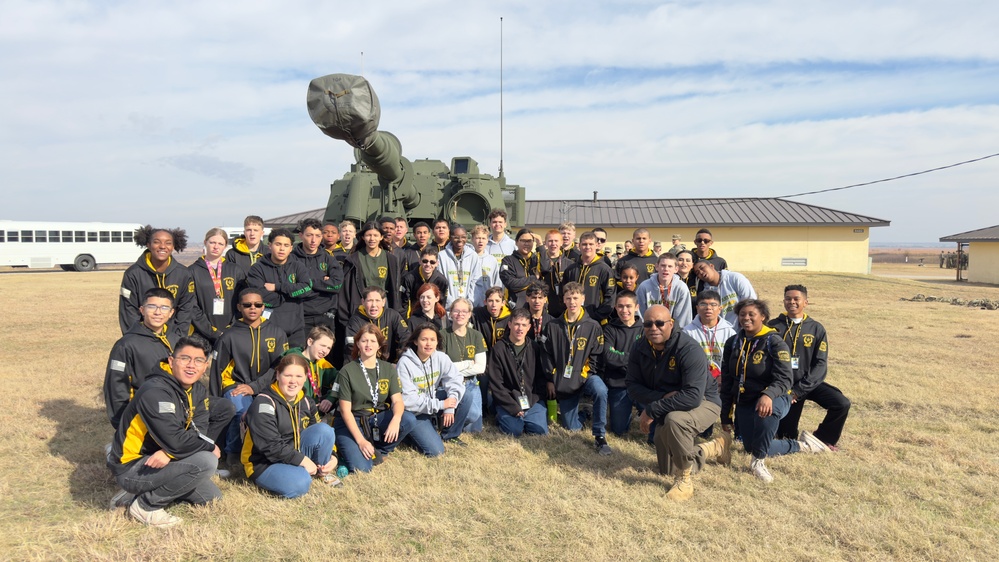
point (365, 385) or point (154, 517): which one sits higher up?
point (365, 385)

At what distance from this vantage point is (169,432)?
404 cm

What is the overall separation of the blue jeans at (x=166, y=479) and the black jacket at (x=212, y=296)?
2.03m

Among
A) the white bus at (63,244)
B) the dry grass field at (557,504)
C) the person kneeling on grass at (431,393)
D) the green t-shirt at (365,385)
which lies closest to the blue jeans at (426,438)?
the person kneeling on grass at (431,393)

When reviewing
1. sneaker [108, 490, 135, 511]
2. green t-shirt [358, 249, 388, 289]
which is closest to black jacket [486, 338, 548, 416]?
green t-shirt [358, 249, 388, 289]

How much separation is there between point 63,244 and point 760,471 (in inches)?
1371

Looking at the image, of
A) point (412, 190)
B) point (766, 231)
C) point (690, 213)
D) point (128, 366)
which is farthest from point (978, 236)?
point (128, 366)

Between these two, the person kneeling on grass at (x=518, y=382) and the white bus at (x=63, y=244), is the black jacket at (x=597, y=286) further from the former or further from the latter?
the white bus at (x=63, y=244)

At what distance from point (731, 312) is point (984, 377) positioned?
4.15 metres

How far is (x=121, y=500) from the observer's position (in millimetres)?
4270

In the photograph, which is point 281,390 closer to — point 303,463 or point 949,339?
point 303,463

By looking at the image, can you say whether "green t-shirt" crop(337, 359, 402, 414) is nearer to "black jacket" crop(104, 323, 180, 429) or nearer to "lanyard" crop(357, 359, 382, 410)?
"lanyard" crop(357, 359, 382, 410)

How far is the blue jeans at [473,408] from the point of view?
5.84 metres

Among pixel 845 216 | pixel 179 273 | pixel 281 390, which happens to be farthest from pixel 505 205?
pixel 845 216

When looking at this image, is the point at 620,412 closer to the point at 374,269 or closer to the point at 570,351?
the point at 570,351
